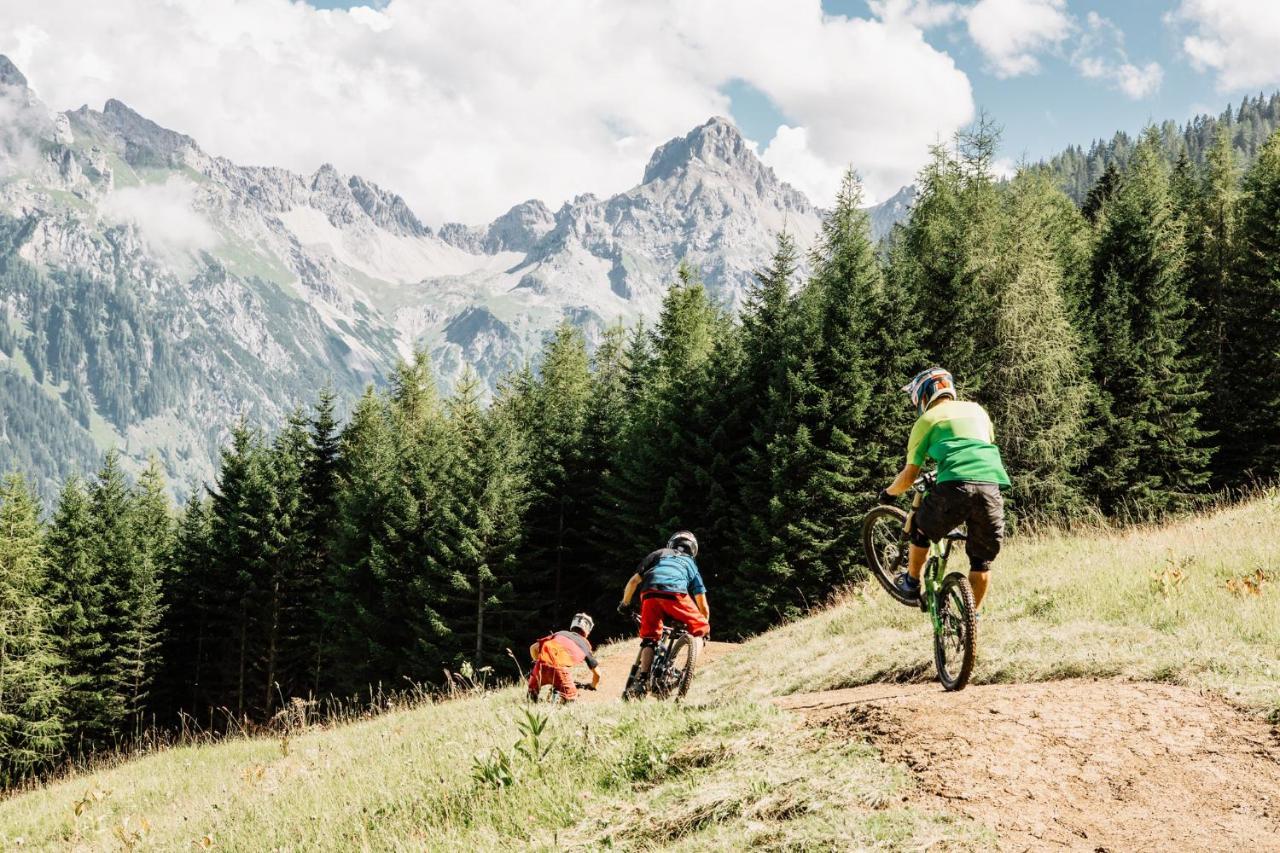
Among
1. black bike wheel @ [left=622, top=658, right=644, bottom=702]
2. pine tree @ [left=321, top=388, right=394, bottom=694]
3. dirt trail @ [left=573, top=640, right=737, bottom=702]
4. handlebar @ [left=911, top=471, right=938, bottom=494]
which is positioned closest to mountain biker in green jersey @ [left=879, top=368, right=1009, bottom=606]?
handlebar @ [left=911, top=471, right=938, bottom=494]

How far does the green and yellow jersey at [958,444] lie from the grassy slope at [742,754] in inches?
78.1

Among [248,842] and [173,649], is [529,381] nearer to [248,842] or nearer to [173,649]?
[173,649]

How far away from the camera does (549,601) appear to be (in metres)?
35.6

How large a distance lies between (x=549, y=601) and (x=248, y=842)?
29.7 m

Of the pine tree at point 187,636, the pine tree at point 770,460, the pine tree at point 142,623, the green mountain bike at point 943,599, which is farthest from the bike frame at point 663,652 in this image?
the pine tree at point 187,636

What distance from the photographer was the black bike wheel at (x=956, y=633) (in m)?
6.75

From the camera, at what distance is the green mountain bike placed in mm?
6805

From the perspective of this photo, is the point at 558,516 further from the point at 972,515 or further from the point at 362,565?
the point at 972,515

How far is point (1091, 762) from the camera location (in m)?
4.69

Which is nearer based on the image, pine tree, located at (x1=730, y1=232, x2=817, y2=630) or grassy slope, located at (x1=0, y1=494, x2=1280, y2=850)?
grassy slope, located at (x1=0, y1=494, x2=1280, y2=850)

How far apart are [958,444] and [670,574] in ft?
13.7

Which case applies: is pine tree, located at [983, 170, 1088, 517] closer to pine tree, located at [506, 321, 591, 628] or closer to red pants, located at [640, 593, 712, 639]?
pine tree, located at [506, 321, 591, 628]

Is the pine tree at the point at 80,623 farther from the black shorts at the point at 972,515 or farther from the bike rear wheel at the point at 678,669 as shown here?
the black shorts at the point at 972,515

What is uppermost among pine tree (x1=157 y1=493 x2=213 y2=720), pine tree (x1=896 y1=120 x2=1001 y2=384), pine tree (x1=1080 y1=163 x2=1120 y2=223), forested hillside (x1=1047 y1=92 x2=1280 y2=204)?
forested hillside (x1=1047 y1=92 x2=1280 y2=204)
